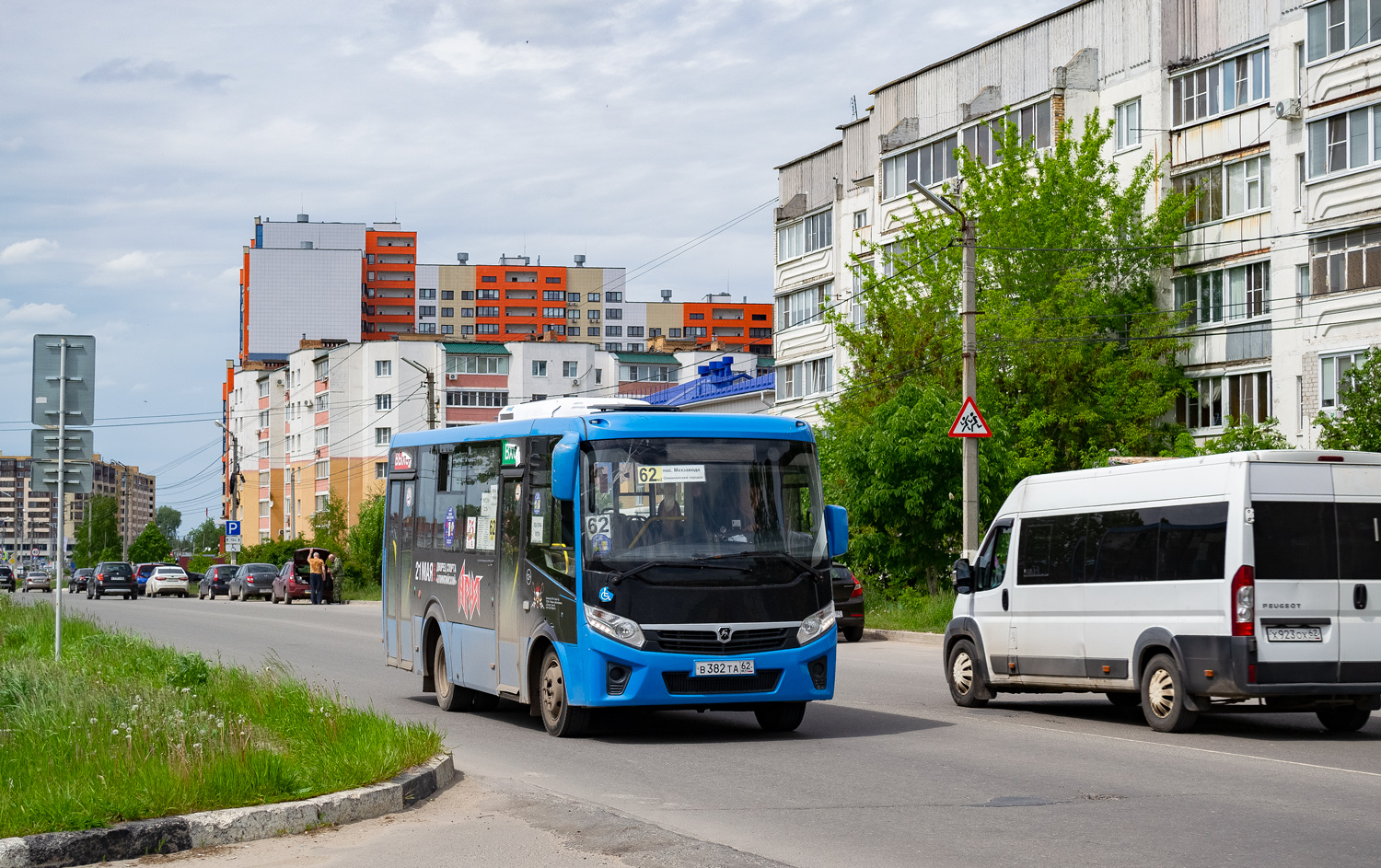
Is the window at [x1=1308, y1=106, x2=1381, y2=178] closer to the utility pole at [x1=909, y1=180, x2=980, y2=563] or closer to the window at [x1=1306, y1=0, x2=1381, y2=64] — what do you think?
the window at [x1=1306, y1=0, x2=1381, y2=64]

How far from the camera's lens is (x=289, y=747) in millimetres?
10242

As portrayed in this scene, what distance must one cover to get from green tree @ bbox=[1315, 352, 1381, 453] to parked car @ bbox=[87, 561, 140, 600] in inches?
2006

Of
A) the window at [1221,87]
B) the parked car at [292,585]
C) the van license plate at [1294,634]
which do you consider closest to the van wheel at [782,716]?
the van license plate at [1294,634]

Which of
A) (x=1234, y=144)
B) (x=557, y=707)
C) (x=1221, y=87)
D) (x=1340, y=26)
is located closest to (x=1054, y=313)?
(x=1234, y=144)

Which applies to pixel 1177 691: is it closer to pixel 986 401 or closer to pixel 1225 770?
pixel 1225 770

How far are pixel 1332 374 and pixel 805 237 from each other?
91.5ft

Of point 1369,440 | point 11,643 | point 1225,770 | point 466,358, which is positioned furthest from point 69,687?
point 466,358

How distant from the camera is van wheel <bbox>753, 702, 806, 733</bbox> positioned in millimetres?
13641

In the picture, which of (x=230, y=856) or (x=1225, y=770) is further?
(x=1225, y=770)

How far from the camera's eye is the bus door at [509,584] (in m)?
14.0

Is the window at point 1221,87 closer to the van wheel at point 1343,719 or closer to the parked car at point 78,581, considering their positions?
Result: the van wheel at point 1343,719

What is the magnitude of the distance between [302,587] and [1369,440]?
3826 cm

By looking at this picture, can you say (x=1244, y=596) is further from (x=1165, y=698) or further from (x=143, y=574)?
(x=143, y=574)

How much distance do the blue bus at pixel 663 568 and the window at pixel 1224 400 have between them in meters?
32.6
